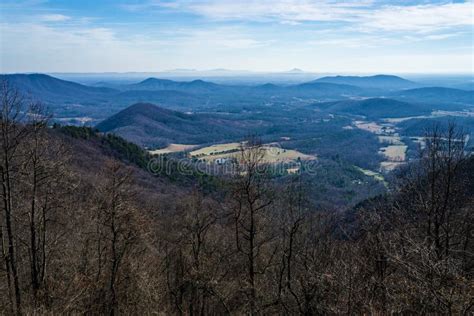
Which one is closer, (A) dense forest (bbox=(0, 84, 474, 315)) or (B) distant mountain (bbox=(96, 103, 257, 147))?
(A) dense forest (bbox=(0, 84, 474, 315))

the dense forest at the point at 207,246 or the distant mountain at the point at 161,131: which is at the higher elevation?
the dense forest at the point at 207,246

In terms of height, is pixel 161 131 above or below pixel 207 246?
below

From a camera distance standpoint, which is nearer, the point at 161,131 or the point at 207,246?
the point at 207,246

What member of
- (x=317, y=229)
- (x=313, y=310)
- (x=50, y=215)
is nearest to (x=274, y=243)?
(x=317, y=229)

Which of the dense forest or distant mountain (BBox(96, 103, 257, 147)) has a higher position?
the dense forest

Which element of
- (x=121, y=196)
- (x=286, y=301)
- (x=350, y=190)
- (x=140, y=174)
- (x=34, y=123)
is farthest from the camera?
(x=350, y=190)

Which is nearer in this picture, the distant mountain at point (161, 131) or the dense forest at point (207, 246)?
the dense forest at point (207, 246)

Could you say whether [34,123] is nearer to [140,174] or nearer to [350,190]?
[140,174]

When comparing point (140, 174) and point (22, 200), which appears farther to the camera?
point (140, 174)
